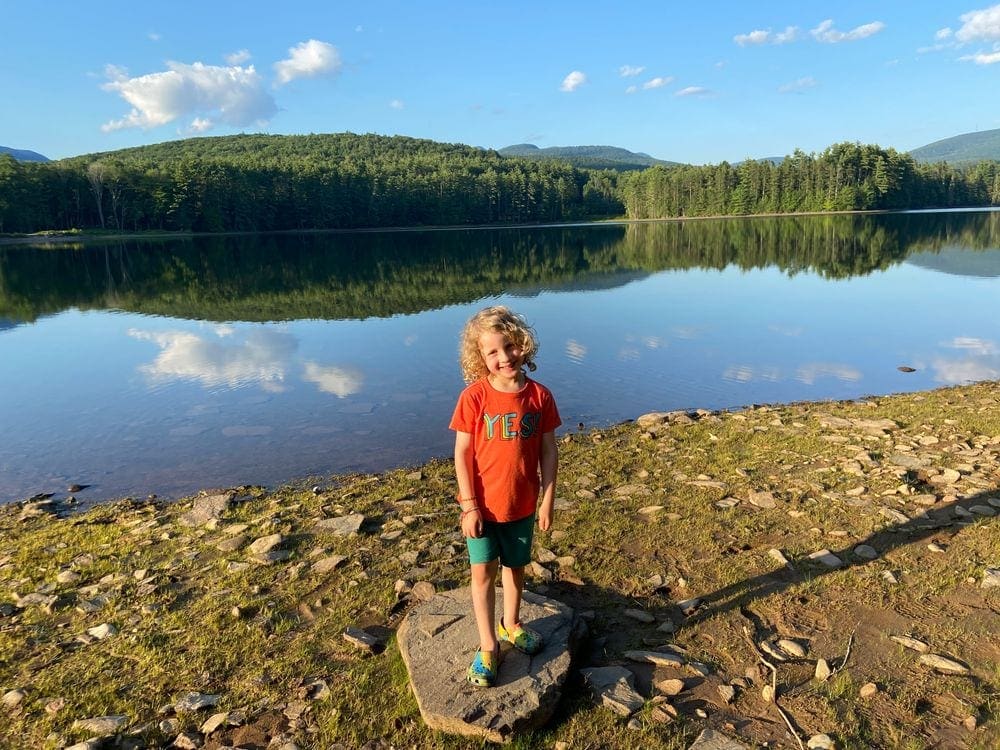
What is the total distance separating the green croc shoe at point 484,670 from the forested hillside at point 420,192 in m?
119

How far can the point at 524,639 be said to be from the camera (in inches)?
182

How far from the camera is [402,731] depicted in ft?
13.6

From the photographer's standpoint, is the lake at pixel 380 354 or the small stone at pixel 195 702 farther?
the lake at pixel 380 354

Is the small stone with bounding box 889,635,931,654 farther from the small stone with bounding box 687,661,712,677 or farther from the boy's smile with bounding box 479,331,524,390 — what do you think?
the boy's smile with bounding box 479,331,524,390

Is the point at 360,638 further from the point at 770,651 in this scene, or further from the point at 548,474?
the point at 770,651

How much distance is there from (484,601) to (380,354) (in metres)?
15.5

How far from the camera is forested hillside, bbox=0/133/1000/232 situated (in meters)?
107

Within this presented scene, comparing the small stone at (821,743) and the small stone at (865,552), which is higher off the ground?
the small stone at (821,743)

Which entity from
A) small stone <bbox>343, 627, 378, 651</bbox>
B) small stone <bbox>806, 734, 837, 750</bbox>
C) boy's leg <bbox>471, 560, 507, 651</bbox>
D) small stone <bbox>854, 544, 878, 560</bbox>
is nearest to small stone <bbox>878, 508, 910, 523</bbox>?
small stone <bbox>854, 544, 878, 560</bbox>

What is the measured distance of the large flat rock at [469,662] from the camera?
406 centimetres

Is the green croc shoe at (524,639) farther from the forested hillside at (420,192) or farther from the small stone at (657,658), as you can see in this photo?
the forested hillside at (420,192)

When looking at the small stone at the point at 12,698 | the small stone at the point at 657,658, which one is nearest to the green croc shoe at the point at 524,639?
the small stone at the point at 657,658

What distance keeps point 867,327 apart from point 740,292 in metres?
9.62

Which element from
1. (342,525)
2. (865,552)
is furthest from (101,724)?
(865,552)
